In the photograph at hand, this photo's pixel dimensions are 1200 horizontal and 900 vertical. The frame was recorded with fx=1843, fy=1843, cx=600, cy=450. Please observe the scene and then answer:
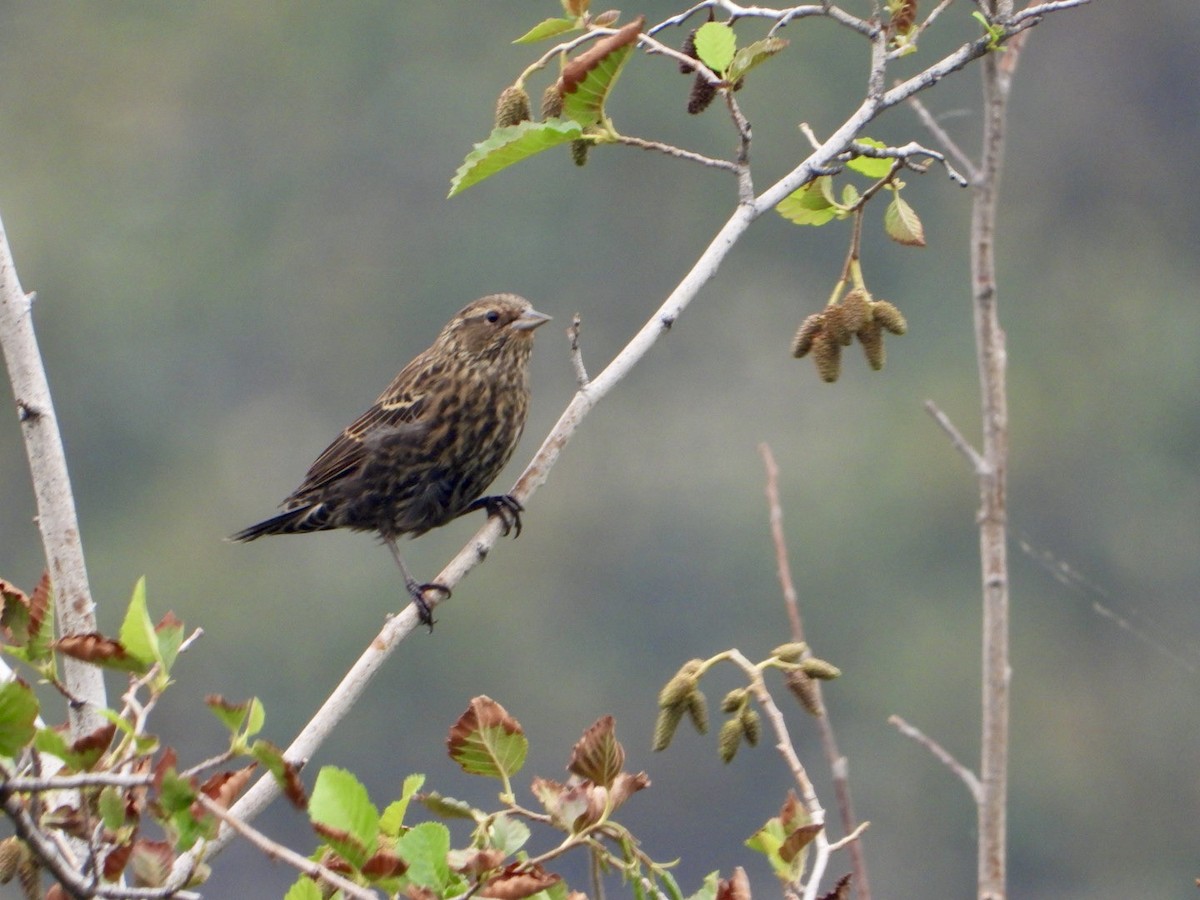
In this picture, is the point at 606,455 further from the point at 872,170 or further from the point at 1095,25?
the point at 872,170

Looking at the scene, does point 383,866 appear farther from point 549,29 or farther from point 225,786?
Result: point 549,29

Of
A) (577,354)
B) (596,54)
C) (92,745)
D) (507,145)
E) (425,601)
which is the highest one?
(596,54)

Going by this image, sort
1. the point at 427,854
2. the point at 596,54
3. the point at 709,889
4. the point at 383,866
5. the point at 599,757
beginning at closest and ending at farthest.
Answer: the point at 383,866, the point at 427,854, the point at 599,757, the point at 709,889, the point at 596,54

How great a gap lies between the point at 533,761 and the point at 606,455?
5.54 m

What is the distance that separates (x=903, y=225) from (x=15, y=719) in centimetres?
149

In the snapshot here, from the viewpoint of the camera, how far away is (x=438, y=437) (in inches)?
175

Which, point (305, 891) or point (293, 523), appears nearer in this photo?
point (305, 891)

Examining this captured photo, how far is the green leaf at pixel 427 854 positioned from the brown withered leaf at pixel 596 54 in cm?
99

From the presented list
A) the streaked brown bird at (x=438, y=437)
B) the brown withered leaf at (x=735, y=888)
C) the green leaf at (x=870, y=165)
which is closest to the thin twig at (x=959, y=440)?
the green leaf at (x=870, y=165)

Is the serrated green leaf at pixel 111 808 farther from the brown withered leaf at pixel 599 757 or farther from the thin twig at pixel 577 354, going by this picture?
the thin twig at pixel 577 354

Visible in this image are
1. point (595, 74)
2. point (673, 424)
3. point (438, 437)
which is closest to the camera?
point (595, 74)

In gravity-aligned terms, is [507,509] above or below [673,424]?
above

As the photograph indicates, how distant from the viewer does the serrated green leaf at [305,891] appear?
6.28ft

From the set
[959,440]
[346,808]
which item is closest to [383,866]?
[346,808]
